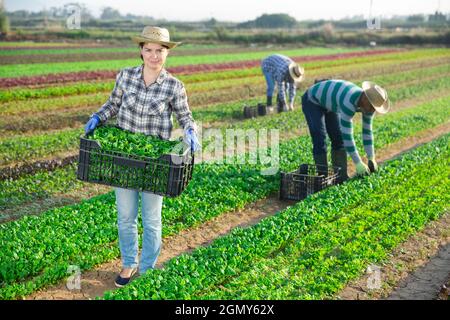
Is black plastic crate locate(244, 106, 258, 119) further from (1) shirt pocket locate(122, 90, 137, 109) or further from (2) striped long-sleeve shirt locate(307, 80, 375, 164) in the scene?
(1) shirt pocket locate(122, 90, 137, 109)

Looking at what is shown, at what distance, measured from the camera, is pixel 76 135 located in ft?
45.6

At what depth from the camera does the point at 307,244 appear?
7277 mm

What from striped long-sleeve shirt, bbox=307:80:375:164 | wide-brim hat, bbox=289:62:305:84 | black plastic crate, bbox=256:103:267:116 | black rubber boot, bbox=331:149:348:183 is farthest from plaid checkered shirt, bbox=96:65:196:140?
black plastic crate, bbox=256:103:267:116

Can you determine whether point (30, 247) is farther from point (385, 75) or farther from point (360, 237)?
point (385, 75)

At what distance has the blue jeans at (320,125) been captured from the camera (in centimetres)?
967

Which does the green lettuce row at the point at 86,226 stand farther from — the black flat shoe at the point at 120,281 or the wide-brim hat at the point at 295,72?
the wide-brim hat at the point at 295,72

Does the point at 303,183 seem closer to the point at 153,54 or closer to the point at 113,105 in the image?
the point at 113,105

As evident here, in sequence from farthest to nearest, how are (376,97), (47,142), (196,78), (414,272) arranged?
(196,78)
(47,142)
(376,97)
(414,272)

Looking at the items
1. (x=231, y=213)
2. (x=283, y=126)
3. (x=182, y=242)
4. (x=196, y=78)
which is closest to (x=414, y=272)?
(x=182, y=242)

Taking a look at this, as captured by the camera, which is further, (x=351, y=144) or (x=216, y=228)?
(x=351, y=144)

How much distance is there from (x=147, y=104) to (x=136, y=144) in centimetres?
43

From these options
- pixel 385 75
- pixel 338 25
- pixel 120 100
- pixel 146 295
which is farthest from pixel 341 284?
pixel 338 25

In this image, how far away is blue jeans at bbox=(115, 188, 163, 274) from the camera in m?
6.18

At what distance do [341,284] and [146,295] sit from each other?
6.94 ft
